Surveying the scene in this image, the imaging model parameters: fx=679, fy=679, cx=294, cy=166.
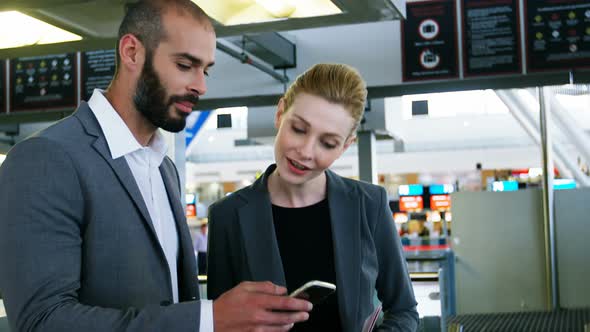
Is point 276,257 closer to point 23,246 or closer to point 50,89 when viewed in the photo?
point 23,246

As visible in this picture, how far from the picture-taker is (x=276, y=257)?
1690 millimetres

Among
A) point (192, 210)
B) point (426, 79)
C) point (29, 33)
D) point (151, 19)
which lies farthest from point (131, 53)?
point (192, 210)

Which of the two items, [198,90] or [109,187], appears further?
[198,90]

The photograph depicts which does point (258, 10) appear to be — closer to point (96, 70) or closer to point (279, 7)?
point (279, 7)

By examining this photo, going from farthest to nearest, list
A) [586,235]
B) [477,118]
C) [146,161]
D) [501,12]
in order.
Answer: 1. [477,118]
2. [586,235]
3. [501,12]
4. [146,161]

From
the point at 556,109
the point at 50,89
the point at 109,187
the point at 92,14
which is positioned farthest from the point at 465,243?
the point at 109,187

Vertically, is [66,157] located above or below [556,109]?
below

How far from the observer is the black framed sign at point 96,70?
5867mm

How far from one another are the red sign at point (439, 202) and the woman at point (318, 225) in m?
12.1

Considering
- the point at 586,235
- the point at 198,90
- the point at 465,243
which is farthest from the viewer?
the point at 465,243

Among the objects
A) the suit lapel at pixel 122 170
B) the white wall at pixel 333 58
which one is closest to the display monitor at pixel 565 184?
the white wall at pixel 333 58

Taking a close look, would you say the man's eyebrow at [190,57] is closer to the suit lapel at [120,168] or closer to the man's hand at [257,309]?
the suit lapel at [120,168]

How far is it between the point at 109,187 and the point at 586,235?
293 inches

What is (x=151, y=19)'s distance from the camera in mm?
1466
